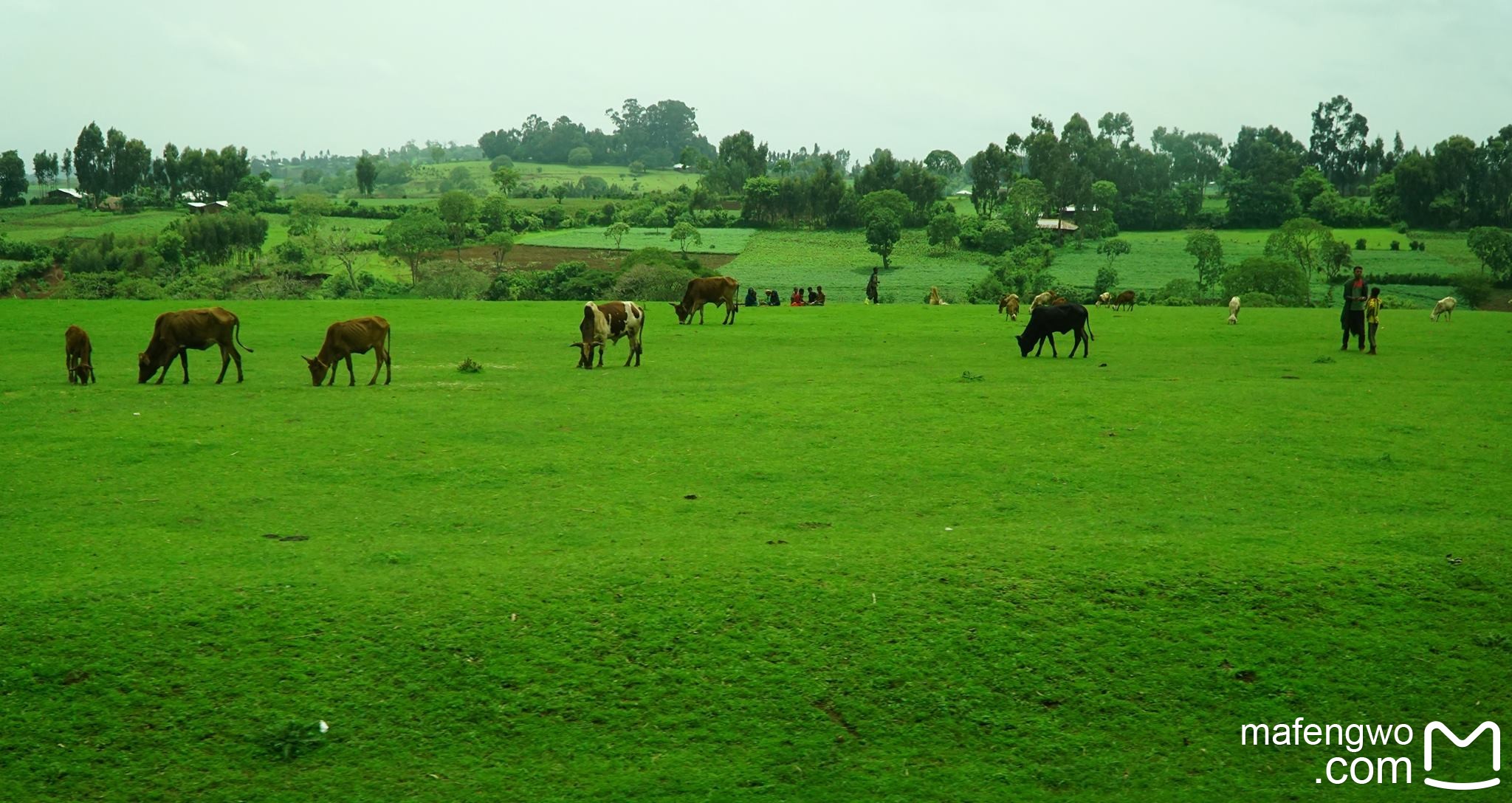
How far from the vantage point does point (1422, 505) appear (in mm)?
10844

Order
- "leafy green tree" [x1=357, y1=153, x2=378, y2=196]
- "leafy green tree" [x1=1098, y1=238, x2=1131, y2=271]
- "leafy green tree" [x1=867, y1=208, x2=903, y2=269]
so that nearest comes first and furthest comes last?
1. "leafy green tree" [x1=867, y1=208, x2=903, y2=269]
2. "leafy green tree" [x1=1098, y1=238, x2=1131, y2=271]
3. "leafy green tree" [x1=357, y1=153, x2=378, y2=196]

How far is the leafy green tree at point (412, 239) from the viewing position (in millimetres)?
85938

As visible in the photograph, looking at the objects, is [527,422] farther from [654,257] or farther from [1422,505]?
[654,257]

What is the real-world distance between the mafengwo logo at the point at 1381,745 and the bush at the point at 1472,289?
75889 mm

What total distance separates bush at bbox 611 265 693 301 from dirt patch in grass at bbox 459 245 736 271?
25.1m

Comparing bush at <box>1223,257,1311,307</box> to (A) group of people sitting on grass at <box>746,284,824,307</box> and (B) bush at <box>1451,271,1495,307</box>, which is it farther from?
(A) group of people sitting on grass at <box>746,284,824,307</box>

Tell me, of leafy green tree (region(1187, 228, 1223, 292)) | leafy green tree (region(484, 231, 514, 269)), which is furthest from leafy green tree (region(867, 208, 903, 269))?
leafy green tree (region(484, 231, 514, 269))

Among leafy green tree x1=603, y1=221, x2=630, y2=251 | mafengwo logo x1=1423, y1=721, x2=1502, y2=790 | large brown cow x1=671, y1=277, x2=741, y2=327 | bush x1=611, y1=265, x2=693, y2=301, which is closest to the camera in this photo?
mafengwo logo x1=1423, y1=721, x2=1502, y2=790

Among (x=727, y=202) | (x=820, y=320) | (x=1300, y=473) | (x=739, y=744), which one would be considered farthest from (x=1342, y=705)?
(x=727, y=202)

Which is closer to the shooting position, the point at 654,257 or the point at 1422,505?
the point at 1422,505

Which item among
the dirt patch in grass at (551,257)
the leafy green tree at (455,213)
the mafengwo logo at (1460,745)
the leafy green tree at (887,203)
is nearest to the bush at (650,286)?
the dirt patch in grass at (551,257)

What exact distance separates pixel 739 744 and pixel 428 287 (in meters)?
63.3

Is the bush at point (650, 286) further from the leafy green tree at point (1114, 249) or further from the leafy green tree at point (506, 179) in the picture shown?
the leafy green tree at point (506, 179)

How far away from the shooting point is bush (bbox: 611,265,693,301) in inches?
2250
